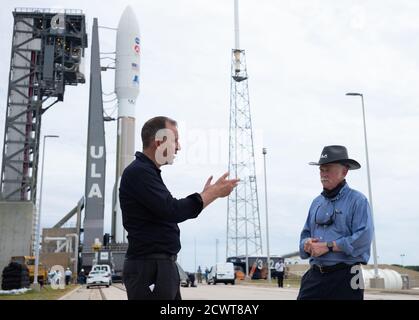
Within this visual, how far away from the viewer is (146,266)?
12.5 ft

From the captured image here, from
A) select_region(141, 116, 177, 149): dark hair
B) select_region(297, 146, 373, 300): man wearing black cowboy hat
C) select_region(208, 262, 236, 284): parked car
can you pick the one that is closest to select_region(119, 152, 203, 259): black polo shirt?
select_region(141, 116, 177, 149): dark hair

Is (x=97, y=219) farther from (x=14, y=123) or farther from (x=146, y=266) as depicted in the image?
(x=146, y=266)

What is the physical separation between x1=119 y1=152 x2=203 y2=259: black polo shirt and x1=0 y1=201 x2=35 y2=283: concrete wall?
54855 millimetres

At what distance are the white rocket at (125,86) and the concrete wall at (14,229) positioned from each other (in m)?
8.29

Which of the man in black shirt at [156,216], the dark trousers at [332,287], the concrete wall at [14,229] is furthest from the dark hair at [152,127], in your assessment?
the concrete wall at [14,229]

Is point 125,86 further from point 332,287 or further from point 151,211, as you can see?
point 151,211

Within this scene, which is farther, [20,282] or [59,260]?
[59,260]

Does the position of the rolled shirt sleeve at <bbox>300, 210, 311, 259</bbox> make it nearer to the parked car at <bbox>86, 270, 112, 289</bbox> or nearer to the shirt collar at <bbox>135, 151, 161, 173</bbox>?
the shirt collar at <bbox>135, 151, 161, 173</bbox>

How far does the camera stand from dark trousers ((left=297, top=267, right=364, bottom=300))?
4.51 meters

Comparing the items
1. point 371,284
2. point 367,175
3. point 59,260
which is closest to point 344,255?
point 371,284

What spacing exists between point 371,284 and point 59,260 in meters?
39.2

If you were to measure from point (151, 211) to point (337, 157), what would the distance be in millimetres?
1851

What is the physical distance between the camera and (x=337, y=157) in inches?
193

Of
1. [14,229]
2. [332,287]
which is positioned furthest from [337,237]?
[14,229]
